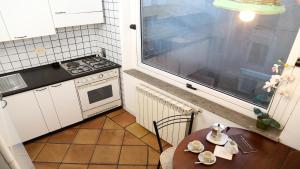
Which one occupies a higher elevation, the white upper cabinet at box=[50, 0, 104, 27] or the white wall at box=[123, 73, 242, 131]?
the white upper cabinet at box=[50, 0, 104, 27]

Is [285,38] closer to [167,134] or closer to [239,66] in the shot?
[239,66]

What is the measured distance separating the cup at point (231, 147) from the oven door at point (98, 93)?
193 centimetres

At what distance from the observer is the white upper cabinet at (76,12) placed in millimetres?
2375

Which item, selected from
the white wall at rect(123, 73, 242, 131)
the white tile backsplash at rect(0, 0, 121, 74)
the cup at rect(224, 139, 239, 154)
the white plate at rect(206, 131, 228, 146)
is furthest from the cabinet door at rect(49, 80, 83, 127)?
the cup at rect(224, 139, 239, 154)

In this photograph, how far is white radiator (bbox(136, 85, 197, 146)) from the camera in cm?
210

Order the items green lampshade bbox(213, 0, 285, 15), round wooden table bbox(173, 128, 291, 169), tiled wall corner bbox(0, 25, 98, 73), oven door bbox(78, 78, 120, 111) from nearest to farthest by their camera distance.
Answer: green lampshade bbox(213, 0, 285, 15), round wooden table bbox(173, 128, 291, 169), tiled wall corner bbox(0, 25, 98, 73), oven door bbox(78, 78, 120, 111)

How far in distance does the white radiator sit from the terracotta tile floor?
218 millimetres

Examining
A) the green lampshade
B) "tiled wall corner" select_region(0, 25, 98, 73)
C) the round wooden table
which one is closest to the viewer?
the green lampshade

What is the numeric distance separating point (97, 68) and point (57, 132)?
1.05 m

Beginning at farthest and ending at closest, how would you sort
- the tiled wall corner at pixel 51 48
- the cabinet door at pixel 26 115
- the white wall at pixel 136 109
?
the tiled wall corner at pixel 51 48
the cabinet door at pixel 26 115
the white wall at pixel 136 109

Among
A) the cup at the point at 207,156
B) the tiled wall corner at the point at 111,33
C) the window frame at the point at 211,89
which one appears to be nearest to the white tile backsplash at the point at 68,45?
the tiled wall corner at the point at 111,33

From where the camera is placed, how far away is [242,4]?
962mm

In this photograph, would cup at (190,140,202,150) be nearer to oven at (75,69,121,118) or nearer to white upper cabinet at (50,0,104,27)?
oven at (75,69,121,118)

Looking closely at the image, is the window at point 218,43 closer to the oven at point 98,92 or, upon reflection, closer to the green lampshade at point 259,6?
the green lampshade at point 259,6
